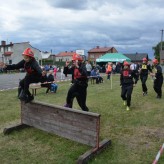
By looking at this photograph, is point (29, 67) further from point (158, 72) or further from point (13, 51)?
point (13, 51)

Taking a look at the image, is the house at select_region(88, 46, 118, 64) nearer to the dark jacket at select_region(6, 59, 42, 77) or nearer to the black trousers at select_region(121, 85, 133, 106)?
the black trousers at select_region(121, 85, 133, 106)

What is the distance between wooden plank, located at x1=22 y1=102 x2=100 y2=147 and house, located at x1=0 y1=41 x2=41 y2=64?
68145 millimetres

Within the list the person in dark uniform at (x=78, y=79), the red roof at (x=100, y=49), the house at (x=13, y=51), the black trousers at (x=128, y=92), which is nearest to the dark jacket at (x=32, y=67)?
the person in dark uniform at (x=78, y=79)

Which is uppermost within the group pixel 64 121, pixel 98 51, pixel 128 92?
pixel 98 51

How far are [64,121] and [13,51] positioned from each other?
239ft

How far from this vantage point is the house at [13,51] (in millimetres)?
75625

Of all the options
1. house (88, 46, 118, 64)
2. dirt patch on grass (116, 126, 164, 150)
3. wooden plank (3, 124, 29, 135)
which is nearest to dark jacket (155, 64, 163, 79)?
dirt patch on grass (116, 126, 164, 150)

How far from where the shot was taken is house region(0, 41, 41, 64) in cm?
7562

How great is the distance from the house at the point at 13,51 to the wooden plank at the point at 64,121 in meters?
68.1

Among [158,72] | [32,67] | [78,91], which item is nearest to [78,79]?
[78,91]

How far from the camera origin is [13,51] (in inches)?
3002

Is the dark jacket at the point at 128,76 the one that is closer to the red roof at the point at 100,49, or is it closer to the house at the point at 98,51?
the house at the point at 98,51

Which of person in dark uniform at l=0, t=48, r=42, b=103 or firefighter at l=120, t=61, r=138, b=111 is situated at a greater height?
person in dark uniform at l=0, t=48, r=42, b=103

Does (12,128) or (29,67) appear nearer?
(29,67)
